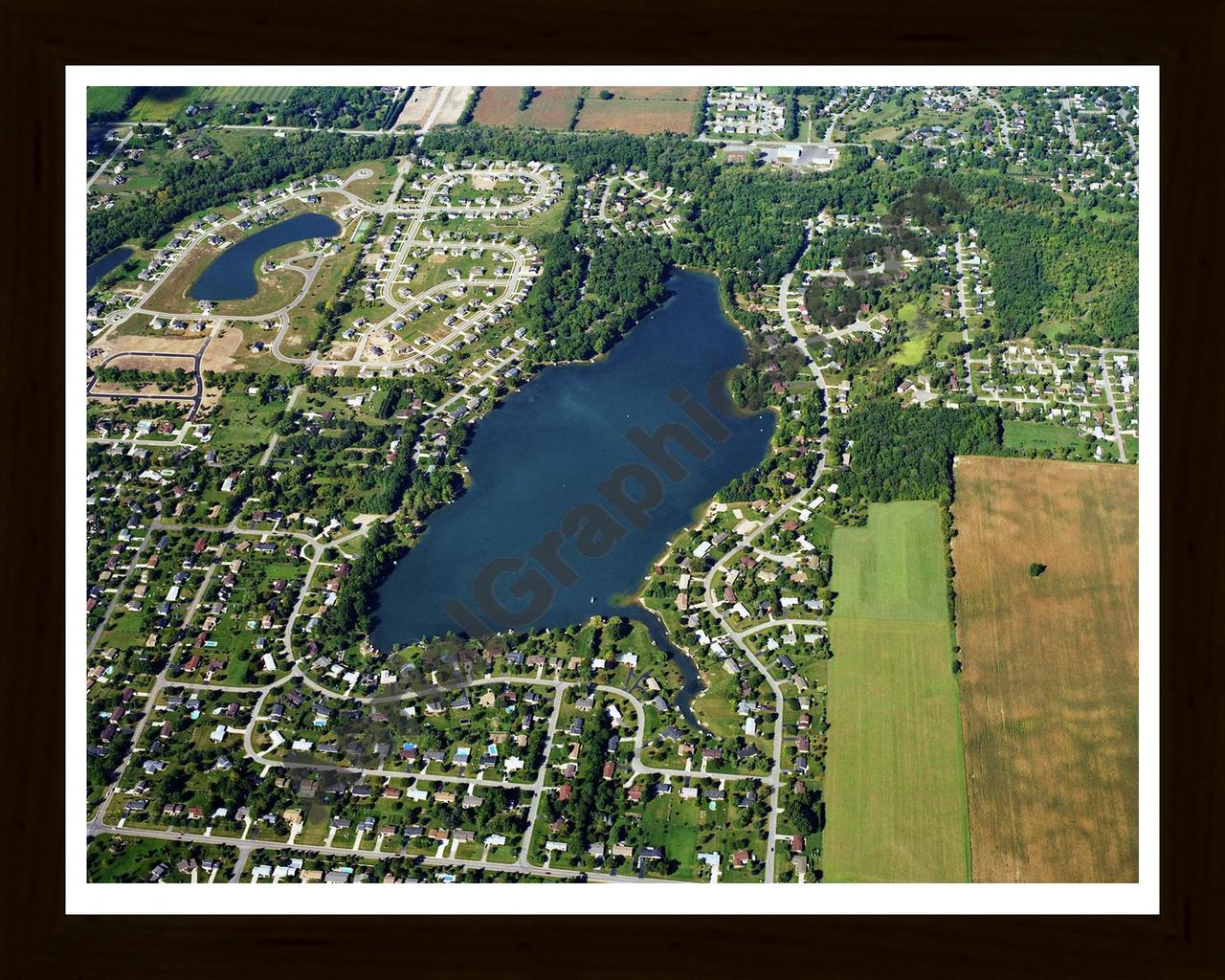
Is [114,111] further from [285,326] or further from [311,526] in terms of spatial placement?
[311,526]

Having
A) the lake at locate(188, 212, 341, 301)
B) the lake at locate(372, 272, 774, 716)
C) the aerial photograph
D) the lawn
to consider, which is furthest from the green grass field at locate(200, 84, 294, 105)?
the lake at locate(372, 272, 774, 716)

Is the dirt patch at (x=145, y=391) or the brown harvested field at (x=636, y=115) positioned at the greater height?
the brown harvested field at (x=636, y=115)

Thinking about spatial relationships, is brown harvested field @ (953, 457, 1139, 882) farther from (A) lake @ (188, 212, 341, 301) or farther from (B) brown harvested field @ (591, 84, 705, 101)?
(B) brown harvested field @ (591, 84, 705, 101)

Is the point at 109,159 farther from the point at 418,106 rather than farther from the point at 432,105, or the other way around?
the point at 432,105

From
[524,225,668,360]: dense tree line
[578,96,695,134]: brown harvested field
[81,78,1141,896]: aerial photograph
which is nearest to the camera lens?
Result: [81,78,1141,896]: aerial photograph

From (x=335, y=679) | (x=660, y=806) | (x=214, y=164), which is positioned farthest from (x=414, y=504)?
(x=214, y=164)

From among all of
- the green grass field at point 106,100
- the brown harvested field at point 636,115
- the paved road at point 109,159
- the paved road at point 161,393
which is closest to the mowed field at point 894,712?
the paved road at point 161,393

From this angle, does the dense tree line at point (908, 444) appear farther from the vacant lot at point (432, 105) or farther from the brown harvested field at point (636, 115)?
the vacant lot at point (432, 105)
